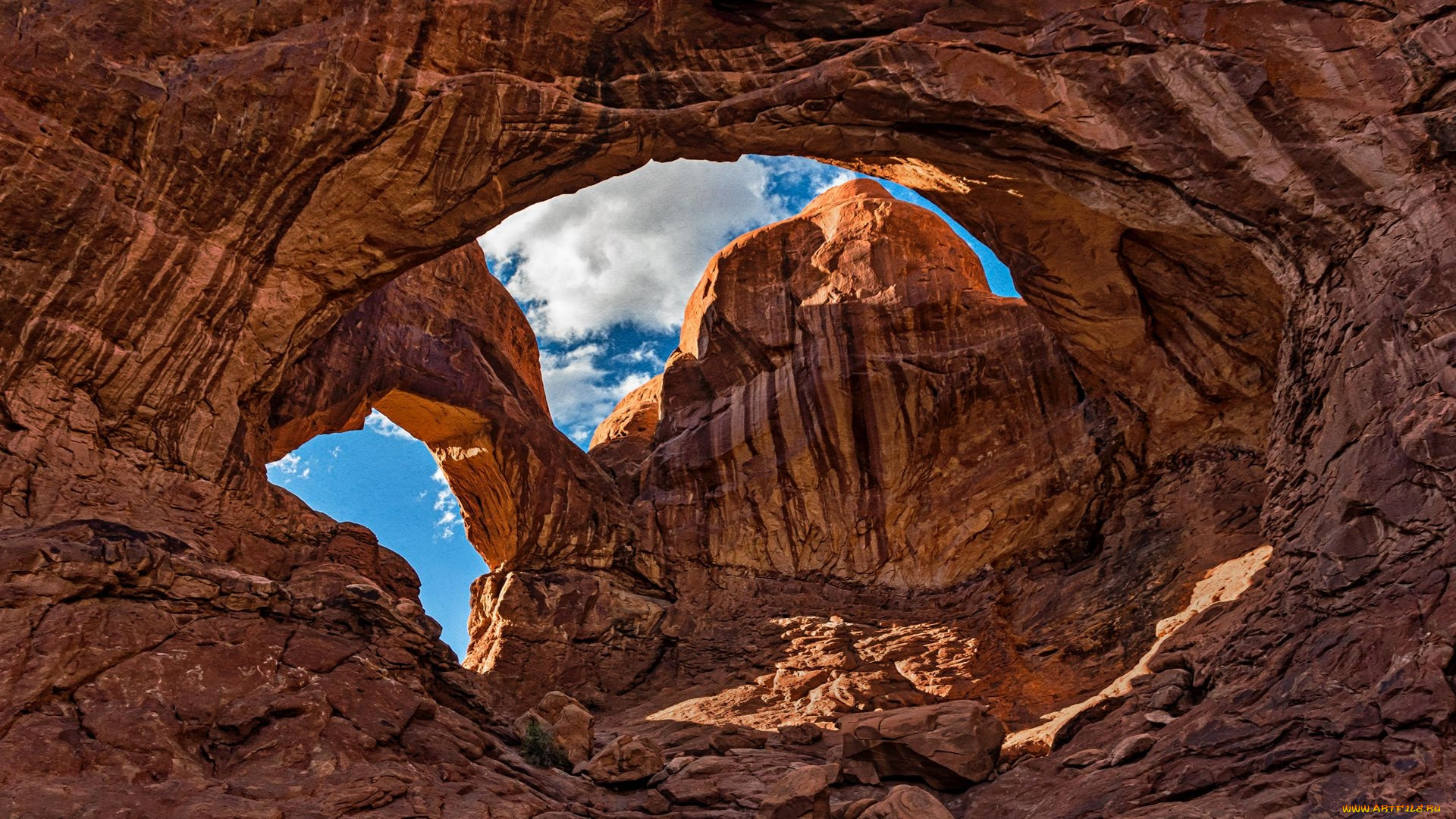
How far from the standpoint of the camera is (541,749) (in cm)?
1391

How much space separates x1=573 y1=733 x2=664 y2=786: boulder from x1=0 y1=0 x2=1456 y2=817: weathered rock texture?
1.53ft

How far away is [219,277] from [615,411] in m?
20.0

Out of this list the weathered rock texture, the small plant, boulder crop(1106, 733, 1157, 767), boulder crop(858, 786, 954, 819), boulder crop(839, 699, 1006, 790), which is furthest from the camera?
the small plant

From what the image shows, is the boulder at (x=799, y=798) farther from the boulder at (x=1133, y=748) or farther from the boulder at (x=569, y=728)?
the boulder at (x=569, y=728)

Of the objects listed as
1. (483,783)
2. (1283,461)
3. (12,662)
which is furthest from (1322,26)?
(12,662)

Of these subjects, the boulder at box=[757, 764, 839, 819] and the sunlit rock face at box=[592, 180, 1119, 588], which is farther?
the sunlit rock face at box=[592, 180, 1119, 588]

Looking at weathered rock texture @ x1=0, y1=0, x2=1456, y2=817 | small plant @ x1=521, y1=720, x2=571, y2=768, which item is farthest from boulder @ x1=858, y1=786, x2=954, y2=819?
small plant @ x1=521, y1=720, x2=571, y2=768

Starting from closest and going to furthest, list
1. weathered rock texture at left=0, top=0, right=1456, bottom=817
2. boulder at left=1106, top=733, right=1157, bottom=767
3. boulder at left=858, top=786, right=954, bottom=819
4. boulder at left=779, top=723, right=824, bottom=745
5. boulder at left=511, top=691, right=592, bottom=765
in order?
weathered rock texture at left=0, top=0, right=1456, bottom=817, boulder at left=858, top=786, right=954, bottom=819, boulder at left=1106, top=733, right=1157, bottom=767, boulder at left=511, top=691, right=592, bottom=765, boulder at left=779, top=723, right=824, bottom=745

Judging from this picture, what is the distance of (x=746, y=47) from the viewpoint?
14898 millimetres

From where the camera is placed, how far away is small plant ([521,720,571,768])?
44.9 ft

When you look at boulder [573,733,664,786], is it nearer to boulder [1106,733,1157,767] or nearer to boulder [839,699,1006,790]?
boulder [839,699,1006,790]

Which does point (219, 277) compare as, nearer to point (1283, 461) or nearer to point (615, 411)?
point (1283, 461)

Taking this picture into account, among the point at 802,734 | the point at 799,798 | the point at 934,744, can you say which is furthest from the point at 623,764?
the point at 934,744

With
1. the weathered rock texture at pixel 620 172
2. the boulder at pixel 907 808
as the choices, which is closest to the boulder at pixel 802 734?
the weathered rock texture at pixel 620 172
